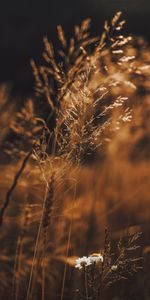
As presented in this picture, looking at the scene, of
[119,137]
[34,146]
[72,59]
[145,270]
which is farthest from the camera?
[119,137]

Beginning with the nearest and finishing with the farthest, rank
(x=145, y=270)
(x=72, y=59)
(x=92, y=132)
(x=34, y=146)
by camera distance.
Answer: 1. (x=92, y=132)
2. (x=34, y=146)
3. (x=72, y=59)
4. (x=145, y=270)

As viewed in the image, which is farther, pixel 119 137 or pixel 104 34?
pixel 119 137

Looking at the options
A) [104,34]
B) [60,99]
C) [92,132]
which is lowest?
[92,132]

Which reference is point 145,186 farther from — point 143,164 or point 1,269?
point 1,269

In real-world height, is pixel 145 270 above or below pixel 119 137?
below

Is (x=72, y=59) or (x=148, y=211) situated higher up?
(x=72, y=59)

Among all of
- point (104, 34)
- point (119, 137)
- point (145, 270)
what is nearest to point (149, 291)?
point (145, 270)

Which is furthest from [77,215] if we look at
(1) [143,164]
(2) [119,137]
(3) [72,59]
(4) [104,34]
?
(4) [104,34]

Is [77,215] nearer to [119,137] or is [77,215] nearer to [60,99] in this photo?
[119,137]

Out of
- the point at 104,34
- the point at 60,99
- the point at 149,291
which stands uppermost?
the point at 104,34
